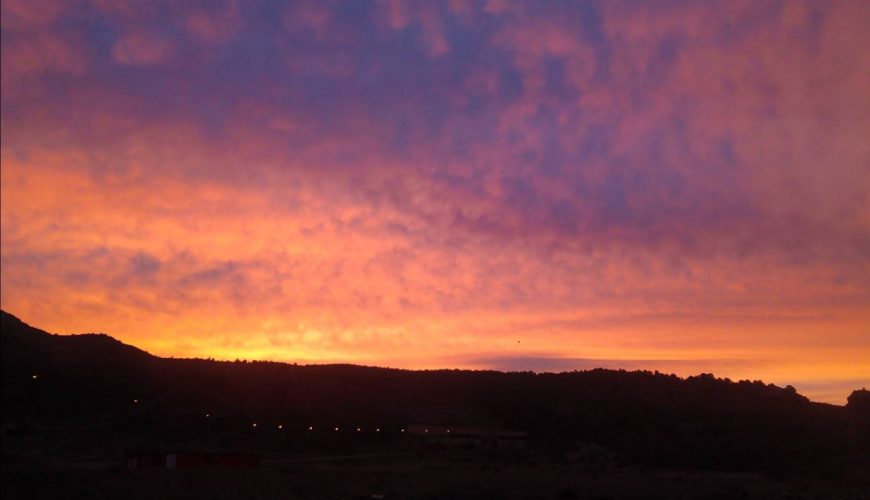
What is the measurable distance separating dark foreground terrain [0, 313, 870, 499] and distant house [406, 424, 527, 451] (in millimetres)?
202

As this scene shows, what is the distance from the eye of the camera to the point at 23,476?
32750 millimetres

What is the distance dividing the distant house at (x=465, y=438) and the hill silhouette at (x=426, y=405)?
2071 mm

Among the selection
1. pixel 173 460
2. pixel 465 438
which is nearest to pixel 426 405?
pixel 465 438

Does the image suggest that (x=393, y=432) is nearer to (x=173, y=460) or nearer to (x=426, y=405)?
(x=426, y=405)

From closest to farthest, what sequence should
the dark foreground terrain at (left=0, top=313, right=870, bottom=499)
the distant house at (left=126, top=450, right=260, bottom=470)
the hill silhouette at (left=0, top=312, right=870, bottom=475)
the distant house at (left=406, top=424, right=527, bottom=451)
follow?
the distant house at (left=126, top=450, right=260, bottom=470) → the dark foreground terrain at (left=0, top=313, right=870, bottom=499) → the hill silhouette at (left=0, top=312, right=870, bottom=475) → the distant house at (left=406, top=424, right=527, bottom=451)

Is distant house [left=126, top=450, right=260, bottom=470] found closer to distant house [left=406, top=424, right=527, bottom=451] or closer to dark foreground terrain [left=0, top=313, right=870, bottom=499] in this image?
dark foreground terrain [left=0, top=313, right=870, bottom=499]

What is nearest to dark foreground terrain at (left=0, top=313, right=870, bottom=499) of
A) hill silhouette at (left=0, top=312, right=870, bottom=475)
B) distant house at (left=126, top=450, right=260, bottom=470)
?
distant house at (left=126, top=450, right=260, bottom=470)

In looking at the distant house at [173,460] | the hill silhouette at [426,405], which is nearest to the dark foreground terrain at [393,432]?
the distant house at [173,460]

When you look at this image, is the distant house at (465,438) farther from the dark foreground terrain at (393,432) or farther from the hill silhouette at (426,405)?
the hill silhouette at (426,405)

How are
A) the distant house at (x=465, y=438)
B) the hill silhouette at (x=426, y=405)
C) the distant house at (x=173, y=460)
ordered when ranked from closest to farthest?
the distant house at (x=173, y=460)
the hill silhouette at (x=426, y=405)
the distant house at (x=465, y=438)

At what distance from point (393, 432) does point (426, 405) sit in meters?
12.6

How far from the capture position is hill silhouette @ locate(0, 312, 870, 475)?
205ft

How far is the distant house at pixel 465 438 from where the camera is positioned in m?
66.8

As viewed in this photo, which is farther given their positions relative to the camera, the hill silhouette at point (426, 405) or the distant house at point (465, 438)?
the distant house at point (465, 438)
